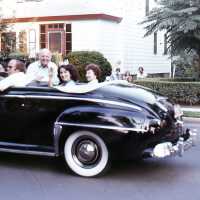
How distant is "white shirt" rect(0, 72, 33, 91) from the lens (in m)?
6.99

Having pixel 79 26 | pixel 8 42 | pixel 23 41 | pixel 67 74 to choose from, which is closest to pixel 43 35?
pixel 23 41

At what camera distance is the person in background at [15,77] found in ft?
23.0

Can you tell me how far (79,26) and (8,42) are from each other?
3.43m

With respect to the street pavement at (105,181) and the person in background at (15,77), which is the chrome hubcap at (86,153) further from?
the person in background at (15,77)

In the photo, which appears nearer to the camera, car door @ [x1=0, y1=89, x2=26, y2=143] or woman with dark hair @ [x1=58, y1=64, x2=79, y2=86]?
car door @ [x1=0, y1=89, x2=26, y2=143]

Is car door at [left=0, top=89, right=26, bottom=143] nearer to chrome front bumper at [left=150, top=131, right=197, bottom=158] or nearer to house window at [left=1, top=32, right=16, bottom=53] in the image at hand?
chrome front bumper at [left=150, top=131, right=197, bottom=158]

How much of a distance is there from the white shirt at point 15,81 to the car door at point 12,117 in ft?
0.35

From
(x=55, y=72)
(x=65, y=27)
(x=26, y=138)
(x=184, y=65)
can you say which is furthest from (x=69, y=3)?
(x=26, y=138)

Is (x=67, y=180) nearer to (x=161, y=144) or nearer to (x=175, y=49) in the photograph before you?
(x=161, y=144)

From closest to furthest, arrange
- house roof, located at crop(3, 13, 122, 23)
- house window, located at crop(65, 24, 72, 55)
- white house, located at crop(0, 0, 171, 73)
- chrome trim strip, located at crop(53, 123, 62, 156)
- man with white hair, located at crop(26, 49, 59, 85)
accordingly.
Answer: chrome trim strip, located at crop(53, 123, 62, 156)
man with white hair, located at crop(26, 49, 59, 85)
house roof, located at crop(3, 13, 122, 23)
white house, located at crop(0, 0, 171, 73)
house window, located at crop(65, 24, 72, 55)

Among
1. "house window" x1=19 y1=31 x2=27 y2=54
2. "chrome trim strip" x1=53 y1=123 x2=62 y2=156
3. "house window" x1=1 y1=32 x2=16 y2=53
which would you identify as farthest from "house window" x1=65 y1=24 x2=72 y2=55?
"chrome trim strip" x1=53 y1=123 x2=62 y2=156

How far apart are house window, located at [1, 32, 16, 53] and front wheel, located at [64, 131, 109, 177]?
55.2 feet

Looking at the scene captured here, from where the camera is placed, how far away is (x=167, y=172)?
6766 millimetres

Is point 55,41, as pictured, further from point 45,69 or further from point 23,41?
point 45,69
